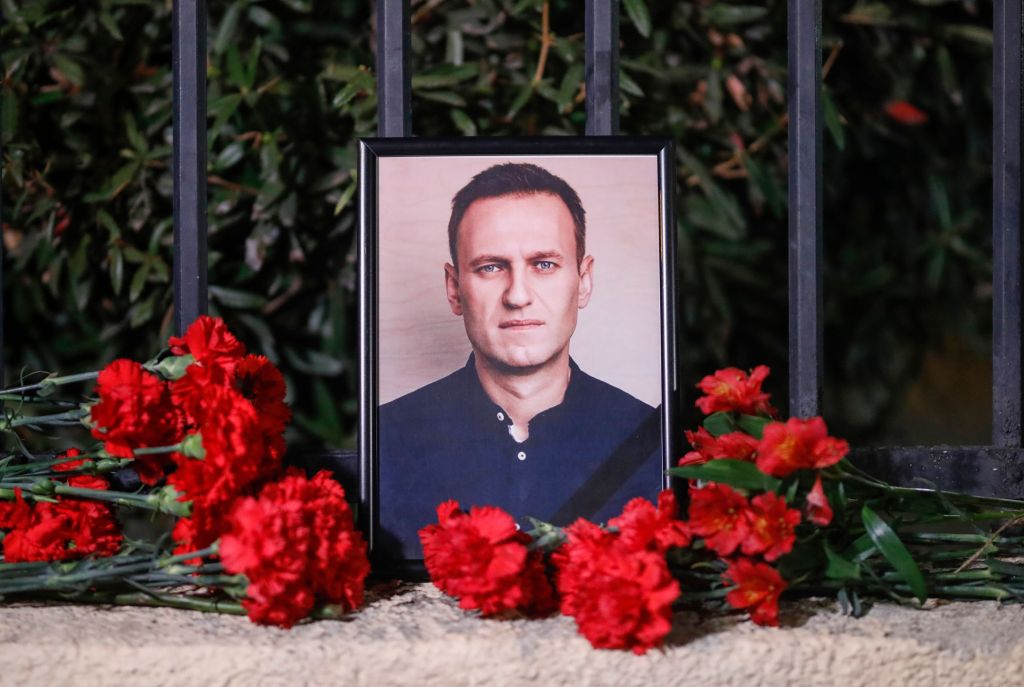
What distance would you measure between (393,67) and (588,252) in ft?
0.99

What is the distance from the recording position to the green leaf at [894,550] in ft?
2.79

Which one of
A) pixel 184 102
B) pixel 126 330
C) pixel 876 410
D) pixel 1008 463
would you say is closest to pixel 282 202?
pixel 126 330

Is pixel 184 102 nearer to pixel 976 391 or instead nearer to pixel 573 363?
pixel 573 363

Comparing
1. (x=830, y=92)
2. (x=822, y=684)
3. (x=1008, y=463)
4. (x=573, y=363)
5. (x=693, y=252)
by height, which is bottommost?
(x=822, y=684)

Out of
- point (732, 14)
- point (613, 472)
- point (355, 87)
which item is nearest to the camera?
point (613, 472)

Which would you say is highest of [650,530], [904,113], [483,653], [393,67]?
[904,113]

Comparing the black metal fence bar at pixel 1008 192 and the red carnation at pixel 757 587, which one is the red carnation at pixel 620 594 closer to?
the red carnation at pixel 757 587

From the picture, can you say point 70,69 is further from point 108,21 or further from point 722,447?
point 722,447

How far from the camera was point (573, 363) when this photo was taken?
1004 mm

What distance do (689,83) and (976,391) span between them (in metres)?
1.28

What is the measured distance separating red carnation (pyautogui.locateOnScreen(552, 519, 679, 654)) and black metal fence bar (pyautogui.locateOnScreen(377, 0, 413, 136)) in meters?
0.52

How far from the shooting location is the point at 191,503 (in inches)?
33.8

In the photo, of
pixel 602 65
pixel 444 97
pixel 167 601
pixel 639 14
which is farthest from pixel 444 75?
pixel 167 601

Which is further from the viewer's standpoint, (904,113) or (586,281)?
(904,113)
